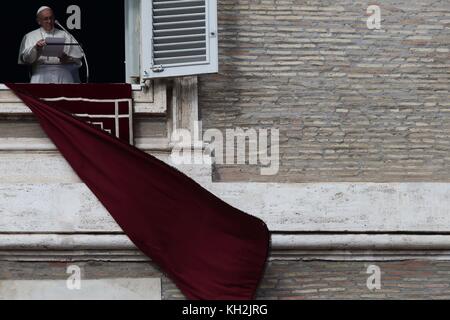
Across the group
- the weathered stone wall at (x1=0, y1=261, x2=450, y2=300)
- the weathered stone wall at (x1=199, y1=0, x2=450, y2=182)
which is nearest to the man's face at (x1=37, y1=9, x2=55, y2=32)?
the weathered stone wall at (x1=199, y1=0, x2=450, y2=182)

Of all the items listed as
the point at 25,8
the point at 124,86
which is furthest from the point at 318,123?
the point at 25,8

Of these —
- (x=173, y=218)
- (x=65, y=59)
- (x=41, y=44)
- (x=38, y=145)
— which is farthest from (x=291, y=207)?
(x=41, y=44)

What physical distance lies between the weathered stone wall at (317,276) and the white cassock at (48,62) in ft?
4.78

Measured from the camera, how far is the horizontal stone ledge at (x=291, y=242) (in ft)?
49.0

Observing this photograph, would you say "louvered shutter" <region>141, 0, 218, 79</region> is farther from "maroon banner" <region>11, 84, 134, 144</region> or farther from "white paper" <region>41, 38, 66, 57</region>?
"white paper" <region>41, 38, 66, 57</region>

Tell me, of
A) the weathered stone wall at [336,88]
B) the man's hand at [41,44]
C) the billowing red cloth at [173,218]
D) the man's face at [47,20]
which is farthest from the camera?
the man's face at [47,20]

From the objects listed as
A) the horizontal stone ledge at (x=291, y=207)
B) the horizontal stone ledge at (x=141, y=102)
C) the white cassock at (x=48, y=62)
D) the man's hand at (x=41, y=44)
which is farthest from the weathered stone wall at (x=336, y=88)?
the man's hand at (x=41, y=44)

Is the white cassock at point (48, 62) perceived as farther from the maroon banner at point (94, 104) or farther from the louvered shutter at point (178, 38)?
the louvered shutter at point (178, 38)

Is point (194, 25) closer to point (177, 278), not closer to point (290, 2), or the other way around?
point (290, 2)

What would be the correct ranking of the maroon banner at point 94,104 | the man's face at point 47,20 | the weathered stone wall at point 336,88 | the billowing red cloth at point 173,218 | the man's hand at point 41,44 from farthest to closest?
the man's face at point 47,20
the man's hand at point 41,44
the weathered stone wall at point 336,88
the maroon banner at point 94,104
the billowing red cloth at point 173,218

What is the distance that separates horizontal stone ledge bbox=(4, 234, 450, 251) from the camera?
588 inches

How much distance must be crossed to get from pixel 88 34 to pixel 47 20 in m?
0.47

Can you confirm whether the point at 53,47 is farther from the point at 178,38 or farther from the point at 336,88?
the point at 336,88
